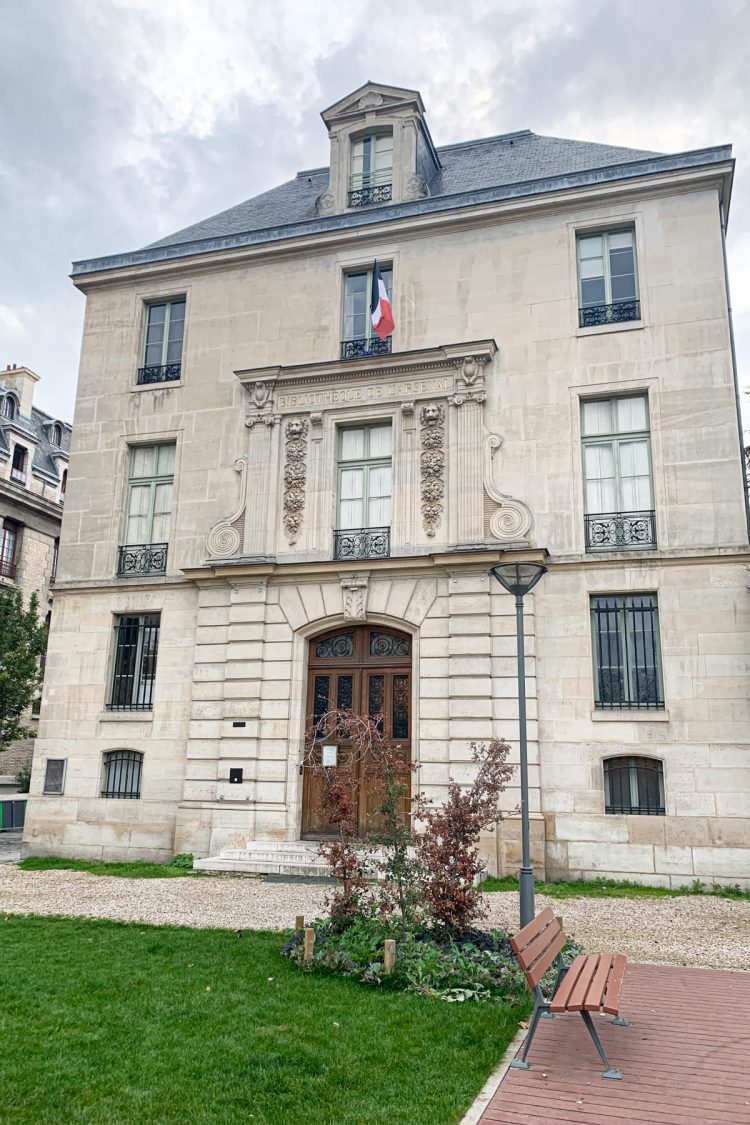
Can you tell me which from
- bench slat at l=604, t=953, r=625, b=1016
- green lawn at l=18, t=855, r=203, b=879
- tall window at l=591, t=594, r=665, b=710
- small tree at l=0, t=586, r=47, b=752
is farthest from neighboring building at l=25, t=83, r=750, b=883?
bench slat at l=604, t=953, r=625, b=1016

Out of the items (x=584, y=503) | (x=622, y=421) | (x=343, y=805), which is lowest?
(x=343, y=805)

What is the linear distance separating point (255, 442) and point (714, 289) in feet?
30.2

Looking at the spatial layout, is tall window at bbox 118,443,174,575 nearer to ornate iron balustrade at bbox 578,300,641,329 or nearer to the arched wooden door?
the arched wooden door

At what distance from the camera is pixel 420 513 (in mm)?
16469

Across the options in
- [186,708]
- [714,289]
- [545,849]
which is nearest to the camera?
[545,849]

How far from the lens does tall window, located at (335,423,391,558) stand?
16.7 metres

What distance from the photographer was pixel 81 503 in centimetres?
1908

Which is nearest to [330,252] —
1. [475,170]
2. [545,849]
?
[475,170]

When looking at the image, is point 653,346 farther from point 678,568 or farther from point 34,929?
point 34,929

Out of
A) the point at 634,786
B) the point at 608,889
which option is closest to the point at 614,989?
the point at 608,889

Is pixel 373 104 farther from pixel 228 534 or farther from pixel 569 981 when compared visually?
pixel 569 981

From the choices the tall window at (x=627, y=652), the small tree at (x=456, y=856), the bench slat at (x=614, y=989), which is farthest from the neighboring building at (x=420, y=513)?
the bench slat at (x=614, y=989)

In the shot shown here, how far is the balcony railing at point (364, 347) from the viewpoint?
17.8 meters

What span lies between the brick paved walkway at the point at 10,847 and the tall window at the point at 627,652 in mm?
12020
